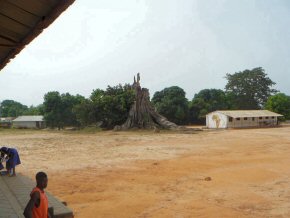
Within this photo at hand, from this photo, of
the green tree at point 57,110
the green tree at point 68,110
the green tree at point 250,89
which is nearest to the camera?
the green tree at point 57,110

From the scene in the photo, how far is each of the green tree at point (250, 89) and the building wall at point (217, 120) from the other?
18.9m

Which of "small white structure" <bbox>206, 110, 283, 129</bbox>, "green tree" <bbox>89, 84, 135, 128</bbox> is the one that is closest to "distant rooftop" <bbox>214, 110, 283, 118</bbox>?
"small white structure" <bbox>206, 110, 283, 129</bbox>

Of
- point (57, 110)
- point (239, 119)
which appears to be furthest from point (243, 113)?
point (57, 110)

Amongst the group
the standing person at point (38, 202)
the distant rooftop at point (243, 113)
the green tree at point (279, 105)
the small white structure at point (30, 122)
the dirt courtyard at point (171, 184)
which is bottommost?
the dirt courtyard at point (171, 184)

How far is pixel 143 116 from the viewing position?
42875 millimetres

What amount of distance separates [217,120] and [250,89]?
72.0 ft

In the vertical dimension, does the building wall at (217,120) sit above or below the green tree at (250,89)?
below

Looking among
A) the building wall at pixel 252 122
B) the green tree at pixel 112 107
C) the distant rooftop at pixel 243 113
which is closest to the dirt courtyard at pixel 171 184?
the green tree at pixel 112 107

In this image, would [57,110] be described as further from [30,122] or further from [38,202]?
[38,202]

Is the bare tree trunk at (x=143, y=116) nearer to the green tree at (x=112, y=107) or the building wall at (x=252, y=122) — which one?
the green tree at (x=112, y=107)

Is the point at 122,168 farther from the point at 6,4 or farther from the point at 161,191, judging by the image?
the point at 6,4

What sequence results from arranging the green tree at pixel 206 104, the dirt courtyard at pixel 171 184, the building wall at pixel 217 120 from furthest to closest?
the green tree at pixel 206 104, the building wall at pixel 217 120, the dirt courtyard at pixel 171 184

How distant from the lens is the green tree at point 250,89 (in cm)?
6844

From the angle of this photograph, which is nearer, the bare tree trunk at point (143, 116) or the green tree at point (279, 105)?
the bare tree trunk at point (143, 116)
